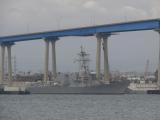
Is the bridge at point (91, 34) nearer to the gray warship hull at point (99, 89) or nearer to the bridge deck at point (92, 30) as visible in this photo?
the bridge deck at point (92, 30)

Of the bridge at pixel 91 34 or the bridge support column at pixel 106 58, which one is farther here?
the bridge support column at pixel 106 58

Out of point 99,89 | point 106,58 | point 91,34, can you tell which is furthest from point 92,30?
point 99,89

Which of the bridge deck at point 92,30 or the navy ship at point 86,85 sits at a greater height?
the bridge deck at point 92,30

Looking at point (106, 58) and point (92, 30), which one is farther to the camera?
point (106, 58)

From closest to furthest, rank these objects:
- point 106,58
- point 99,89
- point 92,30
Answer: point 92,30
point 106,58
point 99,89

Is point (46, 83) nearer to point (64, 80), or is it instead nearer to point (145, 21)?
point (64, 80)

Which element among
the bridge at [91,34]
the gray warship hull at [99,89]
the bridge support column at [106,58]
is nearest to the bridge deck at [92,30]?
the bridge at [91,34]

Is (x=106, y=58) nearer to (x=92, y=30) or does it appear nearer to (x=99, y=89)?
(x=99, y=89)

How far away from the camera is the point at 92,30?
160125 millimetres

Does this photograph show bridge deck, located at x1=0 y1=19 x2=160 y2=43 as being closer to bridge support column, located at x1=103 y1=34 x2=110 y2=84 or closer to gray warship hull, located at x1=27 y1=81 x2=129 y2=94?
bridge support column, located at x1=103 y1=34 x2=110 y2=84

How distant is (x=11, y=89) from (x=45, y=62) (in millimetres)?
11392

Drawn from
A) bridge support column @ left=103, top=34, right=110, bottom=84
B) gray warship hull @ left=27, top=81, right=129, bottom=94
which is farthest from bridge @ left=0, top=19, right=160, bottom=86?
gray warship hull @ left=27, top=81, right=129, bottom=94

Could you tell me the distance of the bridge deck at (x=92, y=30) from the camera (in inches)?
5792
